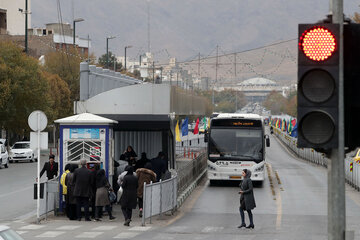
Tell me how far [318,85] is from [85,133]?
52.9 feet

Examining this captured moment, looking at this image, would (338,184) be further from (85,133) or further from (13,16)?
(13,16)

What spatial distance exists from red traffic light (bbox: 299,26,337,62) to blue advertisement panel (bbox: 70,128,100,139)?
16.0 metres

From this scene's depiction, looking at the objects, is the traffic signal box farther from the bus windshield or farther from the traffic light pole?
the bus windshield

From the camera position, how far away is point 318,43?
680 centimetres

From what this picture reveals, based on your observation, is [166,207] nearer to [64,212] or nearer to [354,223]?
[64,212]

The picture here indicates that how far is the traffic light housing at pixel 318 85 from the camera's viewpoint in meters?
6.70

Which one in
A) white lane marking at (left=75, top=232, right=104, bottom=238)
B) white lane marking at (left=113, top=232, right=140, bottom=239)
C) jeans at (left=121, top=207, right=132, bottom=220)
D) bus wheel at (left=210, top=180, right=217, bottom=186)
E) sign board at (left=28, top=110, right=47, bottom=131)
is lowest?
white lane marking at (left=113, top=232, right=140, bottom=239)

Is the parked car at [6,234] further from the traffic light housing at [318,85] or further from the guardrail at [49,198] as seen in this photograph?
the guardrail at [49,198]

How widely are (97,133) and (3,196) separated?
8.78 metres

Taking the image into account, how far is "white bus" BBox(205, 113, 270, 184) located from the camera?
33.9 m

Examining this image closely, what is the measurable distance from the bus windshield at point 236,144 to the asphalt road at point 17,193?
26.7 feet

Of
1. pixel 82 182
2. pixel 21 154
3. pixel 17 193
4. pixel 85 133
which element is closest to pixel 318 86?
pixel 82 182

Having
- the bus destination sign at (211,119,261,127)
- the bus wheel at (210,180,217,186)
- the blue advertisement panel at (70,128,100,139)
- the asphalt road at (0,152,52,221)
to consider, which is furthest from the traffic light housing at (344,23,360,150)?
the bus wheel at (210,180,217,186)

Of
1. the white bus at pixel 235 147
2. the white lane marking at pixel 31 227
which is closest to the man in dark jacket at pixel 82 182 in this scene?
the white lane marking at pixel 31 227
